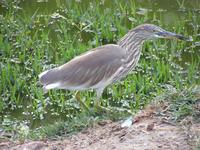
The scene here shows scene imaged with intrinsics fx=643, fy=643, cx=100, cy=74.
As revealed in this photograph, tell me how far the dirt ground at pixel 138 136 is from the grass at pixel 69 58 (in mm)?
198

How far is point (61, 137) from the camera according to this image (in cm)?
571

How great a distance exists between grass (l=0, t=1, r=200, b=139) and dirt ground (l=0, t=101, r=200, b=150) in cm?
Answer: 20

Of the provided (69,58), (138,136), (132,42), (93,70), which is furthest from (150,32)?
(138,136)

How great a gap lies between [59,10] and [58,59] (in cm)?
224

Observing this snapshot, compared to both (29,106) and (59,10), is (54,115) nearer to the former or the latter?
(29,106)

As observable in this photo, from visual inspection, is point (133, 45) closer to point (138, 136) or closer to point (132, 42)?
point (132, 42)

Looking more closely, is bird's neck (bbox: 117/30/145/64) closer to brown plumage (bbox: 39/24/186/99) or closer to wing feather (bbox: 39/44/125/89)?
brown plumage (bbox: 39/24/186/99)

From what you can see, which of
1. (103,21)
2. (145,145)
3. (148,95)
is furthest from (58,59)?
(145,145)

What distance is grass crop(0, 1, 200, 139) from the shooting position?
25.1 feet

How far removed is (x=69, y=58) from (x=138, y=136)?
11.2 ft

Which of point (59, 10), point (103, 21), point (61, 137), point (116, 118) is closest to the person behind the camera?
point (61, 137)

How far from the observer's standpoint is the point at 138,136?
16.9ft

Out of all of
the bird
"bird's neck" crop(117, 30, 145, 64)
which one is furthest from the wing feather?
"bird's neck" crop(117, 30, 145, 64)

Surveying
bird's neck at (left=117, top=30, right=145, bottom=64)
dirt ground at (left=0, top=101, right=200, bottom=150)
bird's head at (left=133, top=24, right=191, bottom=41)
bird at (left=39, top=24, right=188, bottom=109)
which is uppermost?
bird's head at (left=133, top=24, right=191, bottom=41)
